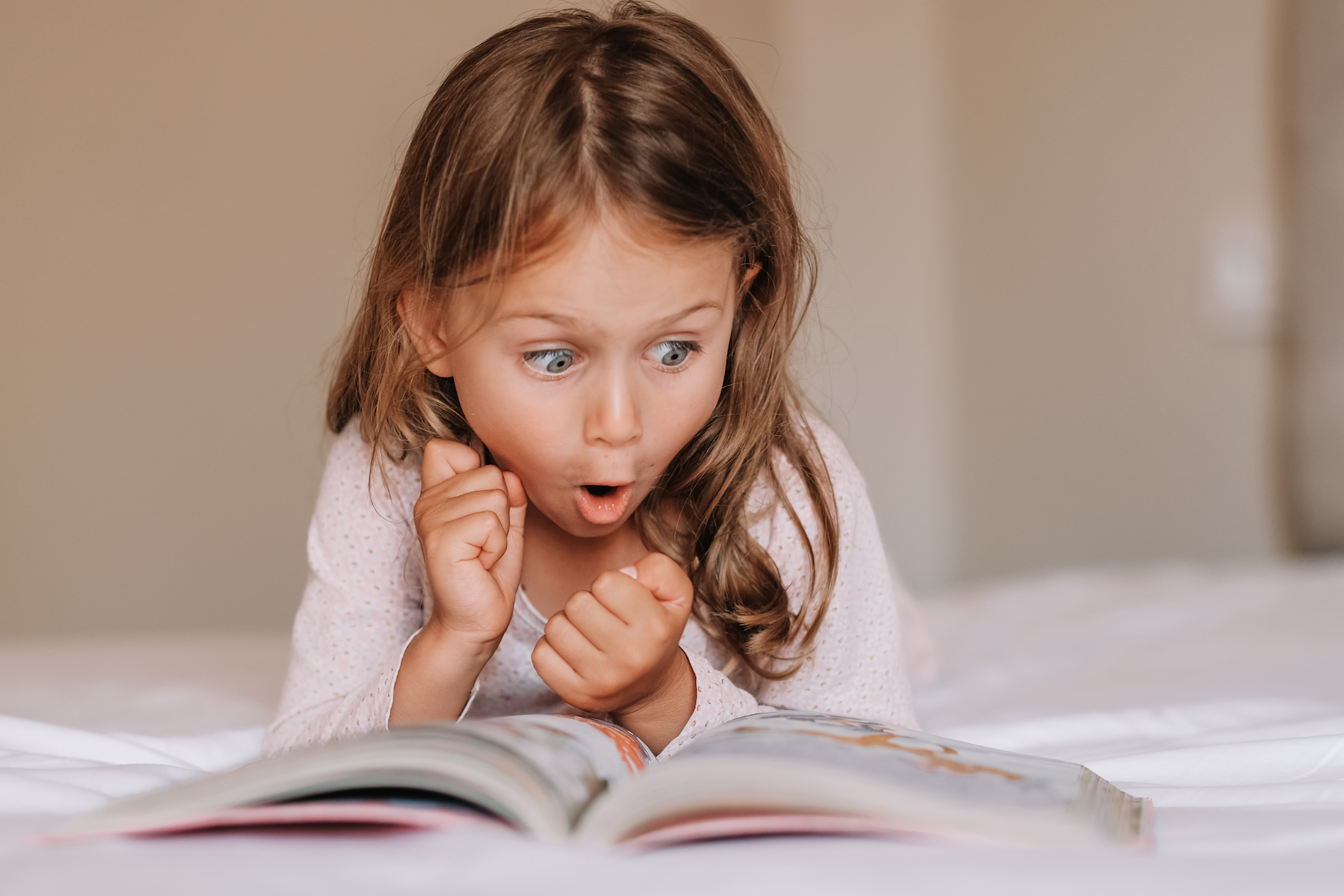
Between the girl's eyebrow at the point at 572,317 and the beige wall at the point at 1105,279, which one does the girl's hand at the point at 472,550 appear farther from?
the beige wall at the point at 1105,279

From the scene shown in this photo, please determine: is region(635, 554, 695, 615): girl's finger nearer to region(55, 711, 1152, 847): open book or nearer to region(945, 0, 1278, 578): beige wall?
region(55, 711, 1152, 847): open book

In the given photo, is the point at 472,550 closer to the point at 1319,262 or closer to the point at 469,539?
the point at 469,539

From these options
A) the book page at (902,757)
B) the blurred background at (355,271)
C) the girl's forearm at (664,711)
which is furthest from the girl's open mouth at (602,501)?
the blurred background at (355,271)

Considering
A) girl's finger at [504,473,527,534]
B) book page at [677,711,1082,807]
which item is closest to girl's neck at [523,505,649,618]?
girl's finger at [504,473,527,534]

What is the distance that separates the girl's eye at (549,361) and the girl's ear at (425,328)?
82 mm

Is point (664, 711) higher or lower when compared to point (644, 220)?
lower

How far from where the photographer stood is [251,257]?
205 cm

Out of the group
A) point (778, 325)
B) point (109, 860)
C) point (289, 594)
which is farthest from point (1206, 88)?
point (109, 860)

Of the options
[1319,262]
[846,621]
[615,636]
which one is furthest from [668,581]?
[1319,262]

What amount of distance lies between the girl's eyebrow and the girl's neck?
0.82 feet

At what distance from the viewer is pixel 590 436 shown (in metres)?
0.72

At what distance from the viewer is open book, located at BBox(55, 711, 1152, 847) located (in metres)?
0.46

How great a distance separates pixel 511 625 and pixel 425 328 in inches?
10.3

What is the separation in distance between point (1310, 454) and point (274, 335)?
1736mm
